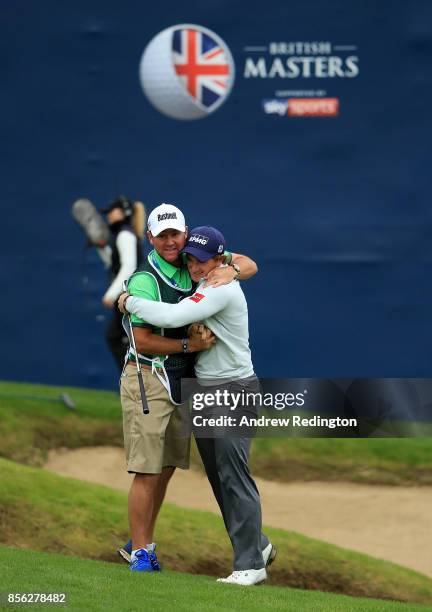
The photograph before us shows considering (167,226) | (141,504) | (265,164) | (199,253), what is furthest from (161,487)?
(265,164)

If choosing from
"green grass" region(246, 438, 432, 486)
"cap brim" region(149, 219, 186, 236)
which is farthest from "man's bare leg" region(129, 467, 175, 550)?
"green grass" region(246, 438, 432, 486)

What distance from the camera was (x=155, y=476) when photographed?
731cm

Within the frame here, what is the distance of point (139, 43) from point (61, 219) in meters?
1.83

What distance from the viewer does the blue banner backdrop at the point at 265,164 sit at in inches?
501

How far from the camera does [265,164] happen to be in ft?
42.2

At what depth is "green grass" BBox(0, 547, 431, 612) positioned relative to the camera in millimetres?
6402

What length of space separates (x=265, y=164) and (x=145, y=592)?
270 inches

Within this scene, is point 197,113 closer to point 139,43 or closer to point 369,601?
point 139,43

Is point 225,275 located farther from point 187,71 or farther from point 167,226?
point 187,71

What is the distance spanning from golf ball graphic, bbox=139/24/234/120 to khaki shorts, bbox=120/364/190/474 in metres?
5.92

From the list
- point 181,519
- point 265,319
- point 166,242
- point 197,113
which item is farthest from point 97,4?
point 166,242

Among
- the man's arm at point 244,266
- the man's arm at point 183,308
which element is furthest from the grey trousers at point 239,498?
the man's arm at point 244,266

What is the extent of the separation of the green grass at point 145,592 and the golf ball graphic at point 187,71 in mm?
6314

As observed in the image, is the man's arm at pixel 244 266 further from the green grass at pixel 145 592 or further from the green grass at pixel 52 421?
the green grass at pixel 52 421
